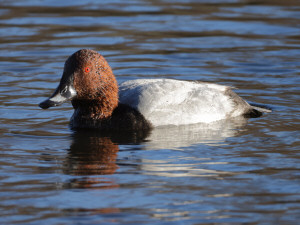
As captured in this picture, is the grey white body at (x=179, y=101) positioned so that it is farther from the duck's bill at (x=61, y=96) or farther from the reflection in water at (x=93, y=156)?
the duck's bill at (x=61, y=96)

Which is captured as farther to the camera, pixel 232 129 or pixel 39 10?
pixel 39 10

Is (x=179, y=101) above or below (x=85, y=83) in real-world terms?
below

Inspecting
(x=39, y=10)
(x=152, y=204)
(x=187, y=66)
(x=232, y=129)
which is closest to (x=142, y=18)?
(x=39, y=10)

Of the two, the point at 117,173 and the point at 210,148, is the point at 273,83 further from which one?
the point at 117,173

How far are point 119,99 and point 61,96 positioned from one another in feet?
3.15

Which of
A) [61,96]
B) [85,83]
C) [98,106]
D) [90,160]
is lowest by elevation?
[90,160]

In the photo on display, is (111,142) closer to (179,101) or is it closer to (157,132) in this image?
(157,132)

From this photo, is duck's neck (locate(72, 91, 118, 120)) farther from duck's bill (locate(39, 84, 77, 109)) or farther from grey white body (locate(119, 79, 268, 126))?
duck's bill (locate(39, 84, 77, 109))

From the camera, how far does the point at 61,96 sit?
866 cm

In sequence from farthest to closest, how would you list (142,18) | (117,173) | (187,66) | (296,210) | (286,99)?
(142,18), (187,66), (286,99), (117,173), (296,210)

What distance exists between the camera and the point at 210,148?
809 cm

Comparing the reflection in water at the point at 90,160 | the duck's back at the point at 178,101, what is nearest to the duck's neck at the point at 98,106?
the duck's back at the point at 178,101

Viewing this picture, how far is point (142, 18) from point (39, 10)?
9.47 ft

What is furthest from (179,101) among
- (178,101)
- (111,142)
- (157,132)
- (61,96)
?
(61,96)
